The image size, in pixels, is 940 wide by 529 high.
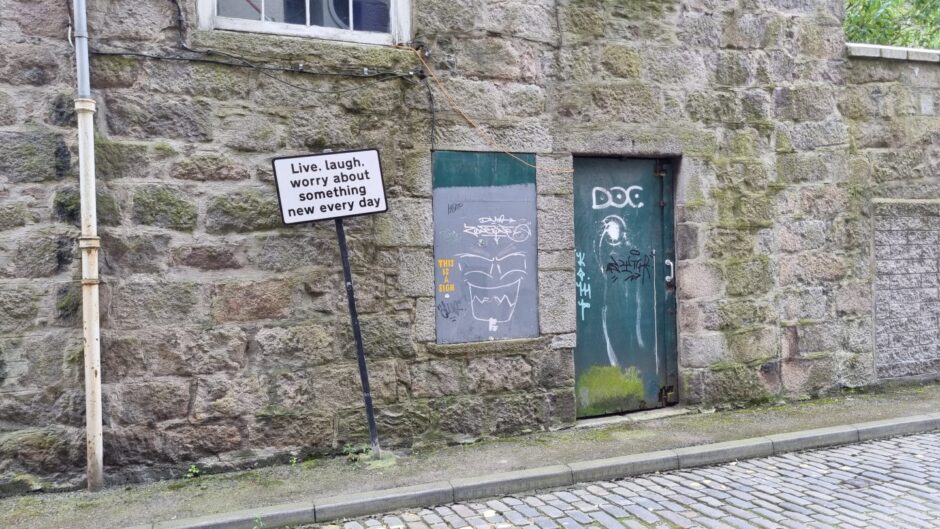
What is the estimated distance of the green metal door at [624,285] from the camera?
6.34 meters

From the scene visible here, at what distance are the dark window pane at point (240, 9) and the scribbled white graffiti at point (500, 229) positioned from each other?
2.23 meters

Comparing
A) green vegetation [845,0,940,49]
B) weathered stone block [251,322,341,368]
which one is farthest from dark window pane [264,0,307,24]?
green vegetation [845,0,940,49]

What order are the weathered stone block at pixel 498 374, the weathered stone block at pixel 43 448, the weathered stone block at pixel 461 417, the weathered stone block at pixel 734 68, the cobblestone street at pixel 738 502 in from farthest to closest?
1. the weathered stone block at pixel 734 68
2. the weathered stone block at pixel 498 374
3. the weathered stone block at pixel 461 417
4. the weathered stone block at pixel 43 448
5. the cobblestone street at pixel 738 502

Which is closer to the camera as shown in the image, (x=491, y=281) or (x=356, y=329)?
(x=356, y=329)

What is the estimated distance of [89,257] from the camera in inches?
182

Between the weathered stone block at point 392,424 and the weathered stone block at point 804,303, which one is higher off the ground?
the weathered stone block at point 804,303

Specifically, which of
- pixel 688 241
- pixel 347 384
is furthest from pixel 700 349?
pixel 347 384

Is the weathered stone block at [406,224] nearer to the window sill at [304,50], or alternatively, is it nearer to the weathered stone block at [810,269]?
the window sill at [304,50]

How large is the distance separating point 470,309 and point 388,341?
719 mm

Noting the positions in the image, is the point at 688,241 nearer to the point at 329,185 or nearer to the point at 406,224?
the point at 406,224

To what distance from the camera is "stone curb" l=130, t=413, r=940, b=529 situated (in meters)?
4.22

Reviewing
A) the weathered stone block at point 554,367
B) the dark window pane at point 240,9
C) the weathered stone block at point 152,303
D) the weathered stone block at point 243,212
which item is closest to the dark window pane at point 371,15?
the dark window pane at point 240,9

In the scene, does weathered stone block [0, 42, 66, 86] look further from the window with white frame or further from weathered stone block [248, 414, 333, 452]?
weathered stone block [248, 414, 333, 452]

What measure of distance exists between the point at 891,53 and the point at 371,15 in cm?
519
